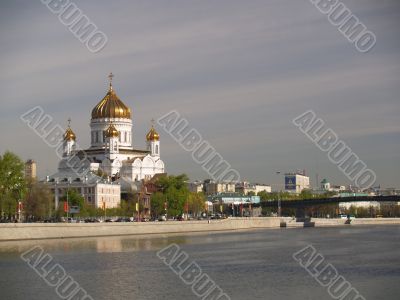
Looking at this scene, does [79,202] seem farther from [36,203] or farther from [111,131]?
[111,131]

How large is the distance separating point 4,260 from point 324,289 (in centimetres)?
1710

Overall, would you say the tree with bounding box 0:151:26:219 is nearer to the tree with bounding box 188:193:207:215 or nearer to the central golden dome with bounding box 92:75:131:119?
the tree with bounding box 188:193:207:215

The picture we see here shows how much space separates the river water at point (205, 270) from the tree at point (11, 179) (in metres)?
12.2

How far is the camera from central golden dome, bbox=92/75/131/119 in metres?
101

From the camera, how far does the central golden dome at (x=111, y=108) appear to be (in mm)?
101375

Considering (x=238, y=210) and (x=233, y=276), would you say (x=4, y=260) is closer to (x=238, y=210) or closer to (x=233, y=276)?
(x=233, y=276)

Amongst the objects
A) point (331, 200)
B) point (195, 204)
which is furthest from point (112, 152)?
point (331, 200)

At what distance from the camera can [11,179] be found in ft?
210

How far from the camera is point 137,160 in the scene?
102812mm

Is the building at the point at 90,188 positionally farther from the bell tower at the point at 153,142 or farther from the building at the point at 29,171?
the bell tower at the point at 153,142

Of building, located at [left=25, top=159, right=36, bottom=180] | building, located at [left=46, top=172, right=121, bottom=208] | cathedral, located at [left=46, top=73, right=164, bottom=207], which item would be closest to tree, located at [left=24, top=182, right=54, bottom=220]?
building, located at [left=25, top=159, right=36, bottom=180]

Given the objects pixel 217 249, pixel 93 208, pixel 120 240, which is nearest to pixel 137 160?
pixel 93 208

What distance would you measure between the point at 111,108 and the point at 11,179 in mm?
38238

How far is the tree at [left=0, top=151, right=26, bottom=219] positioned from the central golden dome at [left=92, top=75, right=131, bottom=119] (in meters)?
37.0
